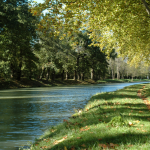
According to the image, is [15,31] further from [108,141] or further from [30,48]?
[108,141]

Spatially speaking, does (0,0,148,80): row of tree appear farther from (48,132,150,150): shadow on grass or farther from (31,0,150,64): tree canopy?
(48,132,150,150): shadow on grass

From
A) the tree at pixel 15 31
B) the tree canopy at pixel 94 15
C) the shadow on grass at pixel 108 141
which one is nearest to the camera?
the shadow on grass at pixel 108 141

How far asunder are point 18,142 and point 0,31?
29832 millimetres

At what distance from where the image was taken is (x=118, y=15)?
14.6 m

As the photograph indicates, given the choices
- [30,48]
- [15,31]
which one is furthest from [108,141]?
→ [30,48]

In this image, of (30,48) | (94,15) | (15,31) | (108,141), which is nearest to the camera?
(108,141)

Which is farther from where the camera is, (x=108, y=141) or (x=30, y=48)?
(x=30, y=48)

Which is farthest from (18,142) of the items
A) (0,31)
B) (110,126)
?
(0,31)

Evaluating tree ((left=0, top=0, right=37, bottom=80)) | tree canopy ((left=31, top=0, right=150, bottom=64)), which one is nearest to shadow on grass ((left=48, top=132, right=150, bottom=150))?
tree canopy ((left=31, top=0, right=150, bottom=64))

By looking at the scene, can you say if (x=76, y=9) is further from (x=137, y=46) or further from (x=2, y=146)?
(x=137, y=46)

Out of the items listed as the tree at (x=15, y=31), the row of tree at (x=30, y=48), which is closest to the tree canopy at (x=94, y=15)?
the row of tree at (x=30, y=48)

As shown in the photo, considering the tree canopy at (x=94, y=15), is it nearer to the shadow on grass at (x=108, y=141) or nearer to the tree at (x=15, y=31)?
the shadow on grass at (x=108, y=141)

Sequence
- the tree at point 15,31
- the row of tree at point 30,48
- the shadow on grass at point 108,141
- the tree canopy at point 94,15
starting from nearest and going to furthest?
1. the shadow on grass at point 108,141
2. the tree canopy at point 94,15
3. the tree at point 15,31
4. the row of tree at point 30,48

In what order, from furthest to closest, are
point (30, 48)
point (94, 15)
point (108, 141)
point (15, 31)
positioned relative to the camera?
point (30, 48), point (15, 31), point (94, 15), point (108, 141)
